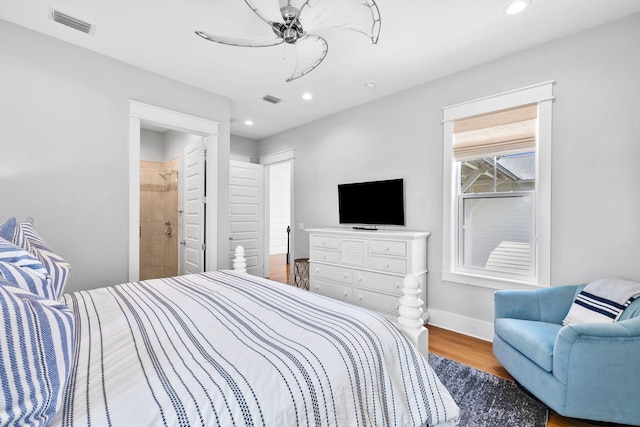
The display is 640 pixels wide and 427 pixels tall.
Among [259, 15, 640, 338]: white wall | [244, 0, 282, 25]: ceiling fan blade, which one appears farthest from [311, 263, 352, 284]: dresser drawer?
[244, 0, 282, 25]: ceiling fan blade

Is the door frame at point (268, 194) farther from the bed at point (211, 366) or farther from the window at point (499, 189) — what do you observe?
the bed at point (211, 366)

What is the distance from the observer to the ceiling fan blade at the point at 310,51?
6.35 feet

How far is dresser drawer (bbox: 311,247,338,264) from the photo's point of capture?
3566mm

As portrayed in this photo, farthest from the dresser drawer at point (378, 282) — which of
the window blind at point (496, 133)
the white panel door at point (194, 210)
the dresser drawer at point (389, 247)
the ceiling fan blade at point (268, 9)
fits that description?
the ceiling fan blade at point (268, 9)

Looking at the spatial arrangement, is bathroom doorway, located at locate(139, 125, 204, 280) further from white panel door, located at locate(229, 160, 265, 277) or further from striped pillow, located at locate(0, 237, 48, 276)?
striped pillow, located at locate(0, 237, 48, 276)

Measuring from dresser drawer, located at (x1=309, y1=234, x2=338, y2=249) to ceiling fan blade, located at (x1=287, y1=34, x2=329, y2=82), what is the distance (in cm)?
203

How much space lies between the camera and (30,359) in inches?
26.3

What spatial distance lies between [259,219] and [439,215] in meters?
3.07

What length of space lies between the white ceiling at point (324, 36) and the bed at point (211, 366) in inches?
70.4

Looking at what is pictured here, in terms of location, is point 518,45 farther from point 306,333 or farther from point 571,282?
point 306,333

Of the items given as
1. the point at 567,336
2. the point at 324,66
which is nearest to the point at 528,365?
the point at 567,336

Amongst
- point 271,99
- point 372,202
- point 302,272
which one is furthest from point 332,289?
point 271,99

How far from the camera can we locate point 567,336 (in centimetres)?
160

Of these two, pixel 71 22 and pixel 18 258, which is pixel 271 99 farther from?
pixel 18 258
